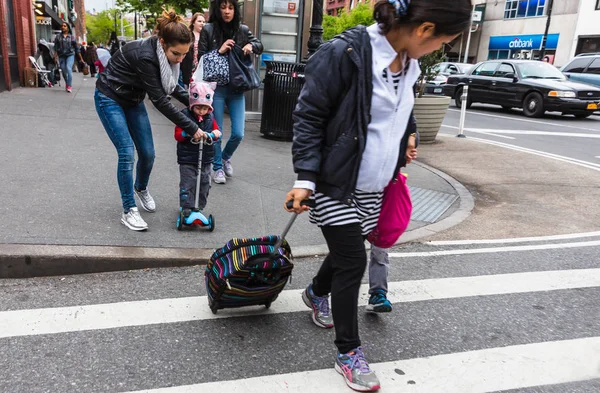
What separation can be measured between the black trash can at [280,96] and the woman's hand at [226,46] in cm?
288

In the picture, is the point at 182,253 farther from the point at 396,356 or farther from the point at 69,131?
the point at 69,131

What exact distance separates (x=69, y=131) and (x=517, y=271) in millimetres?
6935

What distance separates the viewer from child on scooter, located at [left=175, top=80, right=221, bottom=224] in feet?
14.1

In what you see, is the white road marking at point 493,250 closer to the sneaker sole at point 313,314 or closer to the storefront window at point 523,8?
the sneaker sole at point 313,314

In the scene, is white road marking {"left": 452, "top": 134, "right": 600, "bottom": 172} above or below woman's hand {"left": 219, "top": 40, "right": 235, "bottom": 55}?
below

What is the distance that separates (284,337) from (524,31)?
44.7 m

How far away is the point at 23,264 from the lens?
354cm

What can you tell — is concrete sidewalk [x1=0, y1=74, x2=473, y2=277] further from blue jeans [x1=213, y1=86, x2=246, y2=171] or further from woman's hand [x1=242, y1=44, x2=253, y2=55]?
woman's hand [x1=242, y1=44, x2=253, y2=55]

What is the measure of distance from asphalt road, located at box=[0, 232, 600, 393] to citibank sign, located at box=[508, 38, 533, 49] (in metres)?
42.0

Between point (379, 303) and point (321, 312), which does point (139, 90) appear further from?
point (379, 303)

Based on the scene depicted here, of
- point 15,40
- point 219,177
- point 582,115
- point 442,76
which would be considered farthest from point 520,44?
point 219,177

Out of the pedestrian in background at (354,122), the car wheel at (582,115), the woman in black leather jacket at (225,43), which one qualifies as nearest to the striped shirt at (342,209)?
the pedestrian in background at (354,122)

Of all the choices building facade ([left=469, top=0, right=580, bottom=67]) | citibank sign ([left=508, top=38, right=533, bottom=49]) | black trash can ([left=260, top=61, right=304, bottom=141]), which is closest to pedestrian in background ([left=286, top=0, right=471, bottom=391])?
black trash can ([left=260, top=61, right=304, bottom=141])

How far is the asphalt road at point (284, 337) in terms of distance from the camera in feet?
8.39
